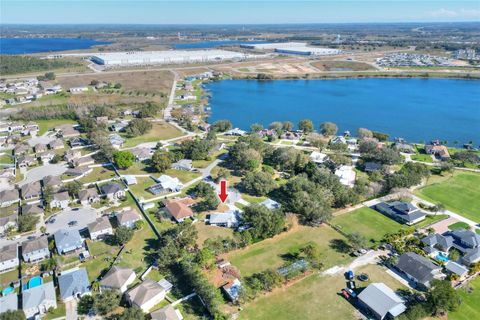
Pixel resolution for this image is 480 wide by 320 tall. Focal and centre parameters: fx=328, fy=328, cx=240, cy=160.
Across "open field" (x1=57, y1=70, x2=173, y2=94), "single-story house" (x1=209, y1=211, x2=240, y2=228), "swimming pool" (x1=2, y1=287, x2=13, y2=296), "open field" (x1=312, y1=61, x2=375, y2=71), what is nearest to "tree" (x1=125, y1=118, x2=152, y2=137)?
"open field" (x1=57, y1=70, x2=173, y2=94)

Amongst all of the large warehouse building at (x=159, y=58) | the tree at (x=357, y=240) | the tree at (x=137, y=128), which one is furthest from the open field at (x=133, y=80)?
the tree at (x=357, y=240)

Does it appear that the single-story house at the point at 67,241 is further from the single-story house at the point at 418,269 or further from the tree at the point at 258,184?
the single-story house at the point at 418,269

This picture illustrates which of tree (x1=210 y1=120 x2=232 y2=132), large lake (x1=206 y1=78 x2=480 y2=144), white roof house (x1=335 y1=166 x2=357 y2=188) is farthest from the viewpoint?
large lake (x1=206 y1=78 x2=480 y2=144)

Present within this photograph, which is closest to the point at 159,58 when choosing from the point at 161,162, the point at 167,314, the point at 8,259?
the point at 161,162

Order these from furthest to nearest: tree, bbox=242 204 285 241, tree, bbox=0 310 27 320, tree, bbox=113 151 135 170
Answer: tree, bbox=113 151 135 170, tree, bbox=242 204 285 241, tree, bbox=0 310 27 320

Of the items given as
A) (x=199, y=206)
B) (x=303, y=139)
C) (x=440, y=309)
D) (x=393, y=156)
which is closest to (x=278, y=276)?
(x=440, y=309)

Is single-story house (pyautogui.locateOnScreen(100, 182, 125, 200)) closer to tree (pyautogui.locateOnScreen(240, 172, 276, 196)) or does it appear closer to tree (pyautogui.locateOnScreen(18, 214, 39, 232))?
tree (pyautogui.locateOnScreen(18, 214, 39, 232))

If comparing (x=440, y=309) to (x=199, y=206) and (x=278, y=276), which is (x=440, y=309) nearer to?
(x=278, y=276)

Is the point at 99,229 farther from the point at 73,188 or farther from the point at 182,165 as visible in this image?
the point at 182,165
